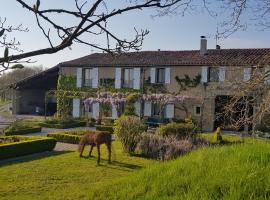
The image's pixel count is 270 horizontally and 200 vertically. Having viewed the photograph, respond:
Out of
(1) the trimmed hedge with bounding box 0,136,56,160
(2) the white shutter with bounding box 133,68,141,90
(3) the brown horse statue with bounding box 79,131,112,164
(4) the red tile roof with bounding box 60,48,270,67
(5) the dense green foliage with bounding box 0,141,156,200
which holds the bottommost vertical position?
(5) the dense green foliage with bounding box 0,141,156,200

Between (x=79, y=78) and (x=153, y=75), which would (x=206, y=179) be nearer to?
(x=153, y=75)

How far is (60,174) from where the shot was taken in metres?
13.0

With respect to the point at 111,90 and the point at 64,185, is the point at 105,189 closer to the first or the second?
the point at 64,185

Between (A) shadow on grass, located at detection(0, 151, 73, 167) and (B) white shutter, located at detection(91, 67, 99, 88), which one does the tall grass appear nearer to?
(A) shadow on grass, located at detection(0, 151, 73, 167)

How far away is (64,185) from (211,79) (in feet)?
65.9

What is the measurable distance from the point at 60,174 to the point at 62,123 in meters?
17.5

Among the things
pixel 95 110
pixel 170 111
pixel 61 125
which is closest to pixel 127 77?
pixel 95 110

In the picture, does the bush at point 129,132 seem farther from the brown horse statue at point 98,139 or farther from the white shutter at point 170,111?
the white shutter at point 170,111

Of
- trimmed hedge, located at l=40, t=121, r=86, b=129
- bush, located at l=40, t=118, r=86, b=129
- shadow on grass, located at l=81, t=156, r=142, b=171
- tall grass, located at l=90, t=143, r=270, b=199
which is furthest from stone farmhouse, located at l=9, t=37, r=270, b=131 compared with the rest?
tall grass, located at l=90, t=143, r=270, b=199

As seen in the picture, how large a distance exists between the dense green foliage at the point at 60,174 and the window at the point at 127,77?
1588 centimetres

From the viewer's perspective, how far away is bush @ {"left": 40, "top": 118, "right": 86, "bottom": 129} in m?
29.2

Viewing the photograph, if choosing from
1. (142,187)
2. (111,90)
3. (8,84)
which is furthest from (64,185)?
(111,90)

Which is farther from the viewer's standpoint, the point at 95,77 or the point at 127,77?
the point at 95,77

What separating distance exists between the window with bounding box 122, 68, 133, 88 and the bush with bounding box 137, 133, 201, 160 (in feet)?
51.6
